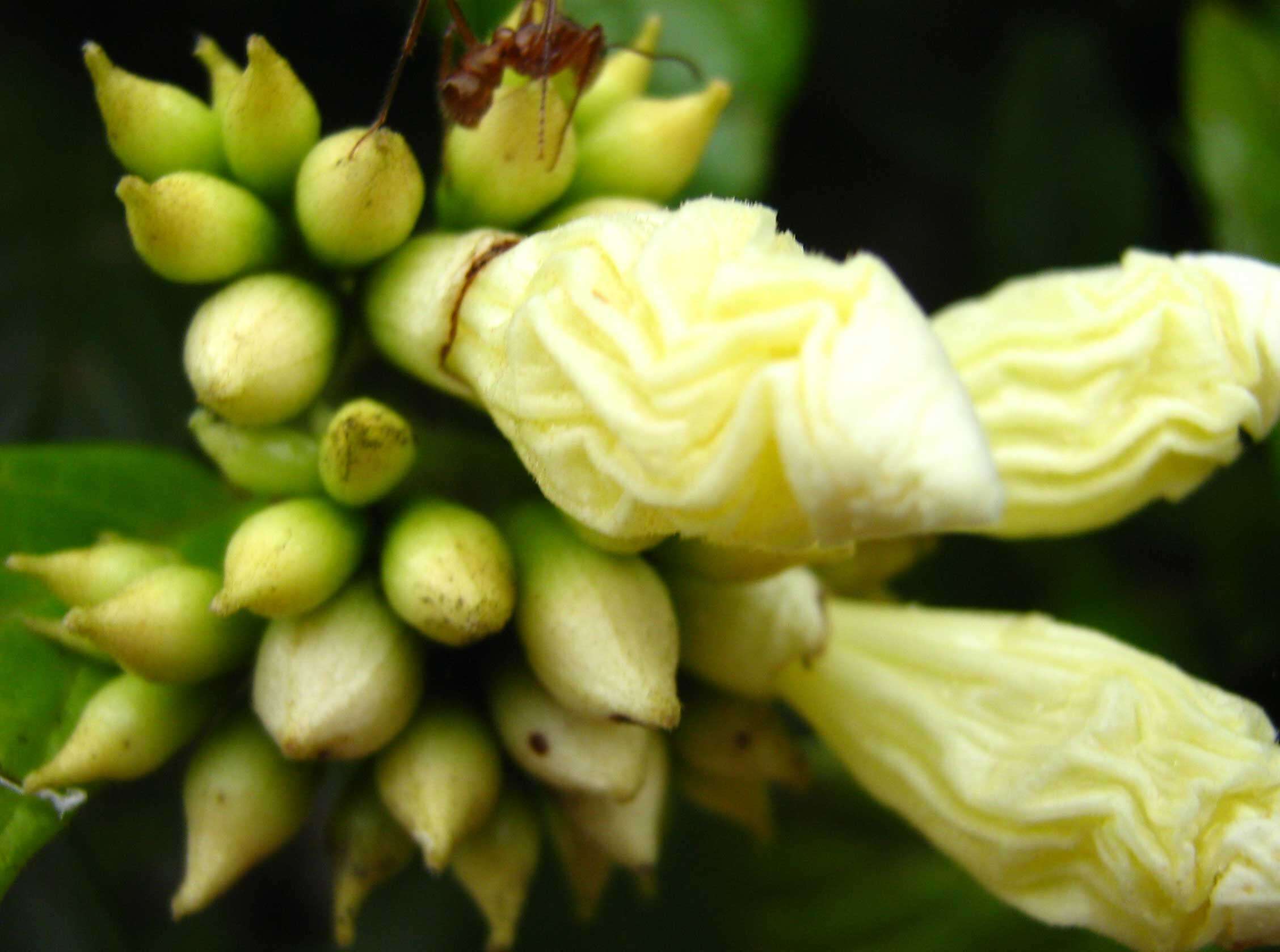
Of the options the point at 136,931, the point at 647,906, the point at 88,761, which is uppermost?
the point at 88,761

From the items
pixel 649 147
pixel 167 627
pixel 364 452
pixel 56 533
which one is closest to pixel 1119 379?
pixel 649 147

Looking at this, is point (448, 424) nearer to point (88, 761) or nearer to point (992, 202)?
point (88, 761)

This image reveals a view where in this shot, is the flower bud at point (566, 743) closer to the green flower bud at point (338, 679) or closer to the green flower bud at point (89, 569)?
the green flower bud at point (338, 679)

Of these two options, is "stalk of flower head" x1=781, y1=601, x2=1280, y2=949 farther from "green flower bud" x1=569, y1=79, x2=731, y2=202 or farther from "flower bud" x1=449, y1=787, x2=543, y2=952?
"green flower bud" x1=569, y1=79, x2=731, y2=202

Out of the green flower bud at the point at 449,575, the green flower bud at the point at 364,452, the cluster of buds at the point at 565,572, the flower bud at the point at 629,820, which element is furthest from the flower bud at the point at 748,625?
the green flower bud at the point at 364,452

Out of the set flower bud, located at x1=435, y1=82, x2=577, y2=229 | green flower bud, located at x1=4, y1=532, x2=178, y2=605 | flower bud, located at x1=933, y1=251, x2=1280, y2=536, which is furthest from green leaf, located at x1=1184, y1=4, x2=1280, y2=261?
green flower bud, located at x1=4, y1=532, x2=178, y2=605

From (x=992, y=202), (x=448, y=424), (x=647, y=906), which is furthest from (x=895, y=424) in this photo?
(x=992, y=202)

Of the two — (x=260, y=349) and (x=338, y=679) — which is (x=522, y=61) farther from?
(x=338, y=679)
